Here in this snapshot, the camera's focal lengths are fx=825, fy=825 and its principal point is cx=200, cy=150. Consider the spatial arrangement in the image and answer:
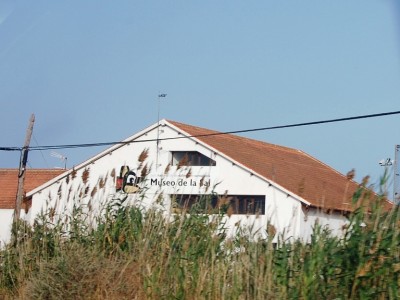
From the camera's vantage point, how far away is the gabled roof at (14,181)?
52.7 m

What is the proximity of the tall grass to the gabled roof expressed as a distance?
39.8m

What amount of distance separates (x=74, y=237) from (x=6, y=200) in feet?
135

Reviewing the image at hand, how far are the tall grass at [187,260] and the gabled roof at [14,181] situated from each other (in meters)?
39.8

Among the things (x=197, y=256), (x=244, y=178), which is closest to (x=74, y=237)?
(x=197, y=256)

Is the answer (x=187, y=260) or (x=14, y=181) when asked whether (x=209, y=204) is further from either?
(x=14, y=181)

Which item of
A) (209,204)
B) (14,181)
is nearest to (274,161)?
(14,181)

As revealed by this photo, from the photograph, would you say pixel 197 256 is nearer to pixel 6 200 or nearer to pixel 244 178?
pixel 244 178

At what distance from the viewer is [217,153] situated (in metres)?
40.9

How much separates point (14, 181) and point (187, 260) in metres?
47.1

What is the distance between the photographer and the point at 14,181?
2195 inches

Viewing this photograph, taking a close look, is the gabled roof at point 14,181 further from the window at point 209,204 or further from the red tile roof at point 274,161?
the window at point 209,204

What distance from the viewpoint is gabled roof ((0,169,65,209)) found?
173 ft

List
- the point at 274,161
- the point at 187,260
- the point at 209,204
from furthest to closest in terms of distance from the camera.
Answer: the point at 274,161
the point at 209,204
the point at 187,260

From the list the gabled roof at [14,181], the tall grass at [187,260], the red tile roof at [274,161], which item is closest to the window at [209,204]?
the tall grass at [187,260]
